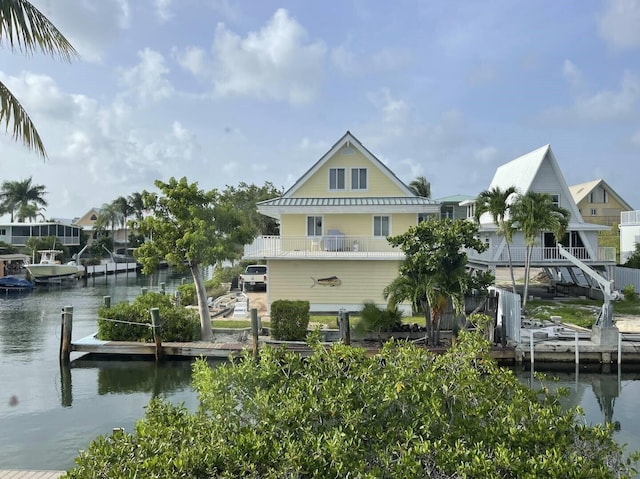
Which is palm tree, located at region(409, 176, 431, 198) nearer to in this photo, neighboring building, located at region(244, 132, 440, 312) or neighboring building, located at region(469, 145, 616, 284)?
neighboring building, located at region(469, 145, 616, 284)

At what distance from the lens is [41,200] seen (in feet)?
282

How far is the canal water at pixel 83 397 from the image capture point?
11.2 metres

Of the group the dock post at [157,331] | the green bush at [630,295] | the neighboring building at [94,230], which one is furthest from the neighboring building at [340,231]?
the neighboring building at [94,230]

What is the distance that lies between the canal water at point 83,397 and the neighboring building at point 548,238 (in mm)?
12537

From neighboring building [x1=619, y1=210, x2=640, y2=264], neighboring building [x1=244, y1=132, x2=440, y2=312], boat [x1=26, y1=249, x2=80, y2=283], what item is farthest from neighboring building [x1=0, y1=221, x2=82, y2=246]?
neighboring building [x1=619, y1=210, x2=640, y2=264]

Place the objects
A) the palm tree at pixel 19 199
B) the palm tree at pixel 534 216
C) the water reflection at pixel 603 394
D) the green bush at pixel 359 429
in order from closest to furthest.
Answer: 1. the green bush at pixel 359 429
2. the water reflection at pixel 603 394
3. the palm tree at pixel 534 216
4. the palm tree at pixel 19 199

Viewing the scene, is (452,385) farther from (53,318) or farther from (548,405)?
(53,318)

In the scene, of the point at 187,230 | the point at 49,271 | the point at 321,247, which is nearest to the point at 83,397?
the point at 187,230

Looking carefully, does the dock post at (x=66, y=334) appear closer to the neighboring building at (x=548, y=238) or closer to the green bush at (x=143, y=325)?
the green bush at (x=143, y=325)

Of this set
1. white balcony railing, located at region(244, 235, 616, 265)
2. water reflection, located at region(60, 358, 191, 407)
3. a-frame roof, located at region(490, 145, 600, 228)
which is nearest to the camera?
water reflection, located at region(60, 358, 191, 407)

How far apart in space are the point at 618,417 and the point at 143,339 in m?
15.5

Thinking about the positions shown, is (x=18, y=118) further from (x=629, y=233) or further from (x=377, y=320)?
(x=629, y=233)

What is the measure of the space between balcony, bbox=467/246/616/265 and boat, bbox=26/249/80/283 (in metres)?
42.6

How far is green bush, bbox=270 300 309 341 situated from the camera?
18.2 metres
